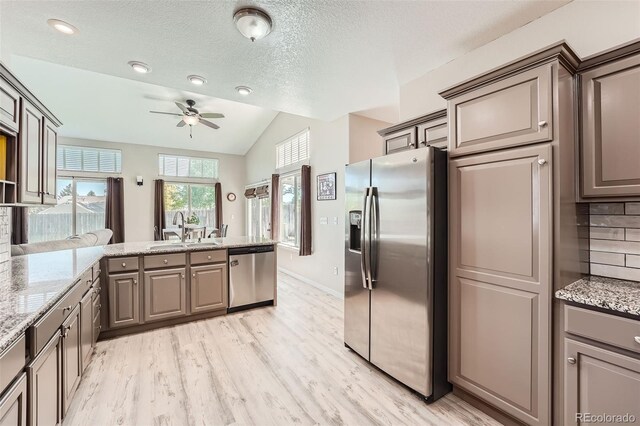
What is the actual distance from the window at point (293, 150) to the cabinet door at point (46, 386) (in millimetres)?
4378

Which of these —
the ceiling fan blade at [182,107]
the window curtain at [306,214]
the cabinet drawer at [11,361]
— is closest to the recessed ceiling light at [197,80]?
the ceiling fan blade at [182,107]

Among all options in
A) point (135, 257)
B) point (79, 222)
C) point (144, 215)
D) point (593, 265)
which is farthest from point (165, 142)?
point (593, 265)

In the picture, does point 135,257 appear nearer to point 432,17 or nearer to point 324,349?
point 324,349

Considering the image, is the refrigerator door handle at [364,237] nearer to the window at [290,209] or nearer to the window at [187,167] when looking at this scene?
the window at [290,209]

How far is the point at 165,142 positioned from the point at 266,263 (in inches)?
205

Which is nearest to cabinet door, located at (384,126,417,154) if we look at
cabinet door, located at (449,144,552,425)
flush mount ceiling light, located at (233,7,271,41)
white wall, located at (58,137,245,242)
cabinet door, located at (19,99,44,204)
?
→ cabinet door, located at (449,144,552,425)

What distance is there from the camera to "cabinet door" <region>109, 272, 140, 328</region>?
9.75 ft

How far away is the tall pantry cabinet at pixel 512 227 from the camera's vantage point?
1566 mm

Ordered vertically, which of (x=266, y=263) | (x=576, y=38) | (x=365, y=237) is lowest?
(x=266, y=263)

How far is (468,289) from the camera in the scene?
1938mm

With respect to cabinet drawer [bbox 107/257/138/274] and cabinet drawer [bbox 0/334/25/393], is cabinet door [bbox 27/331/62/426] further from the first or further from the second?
cabinet drawer [bbox 107/257/138/274]

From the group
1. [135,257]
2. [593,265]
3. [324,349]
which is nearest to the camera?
[593,265]

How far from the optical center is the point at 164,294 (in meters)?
3.23

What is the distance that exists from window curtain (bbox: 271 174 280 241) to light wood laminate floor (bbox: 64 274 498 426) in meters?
3.03
